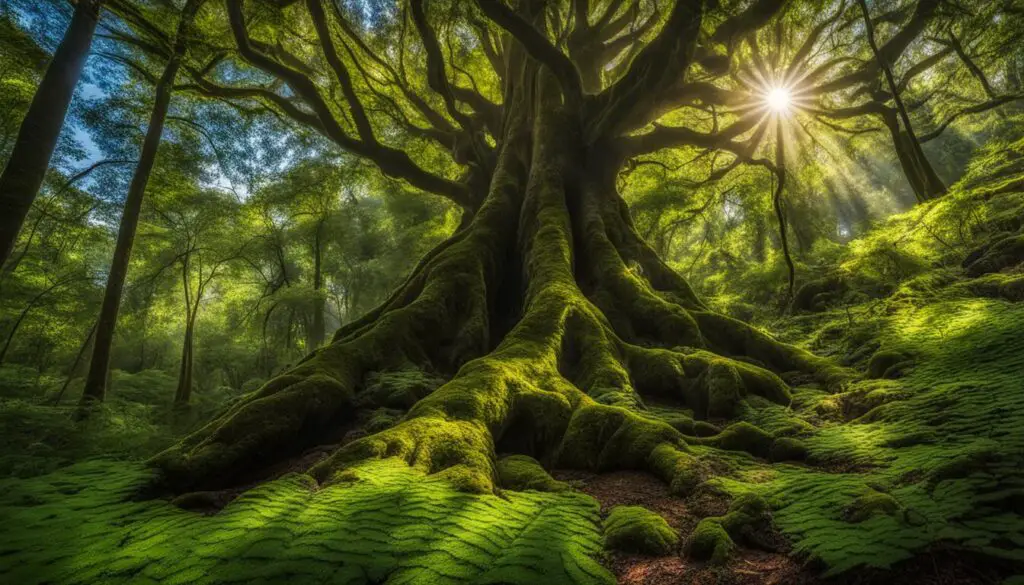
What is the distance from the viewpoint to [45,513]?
227 centimetres

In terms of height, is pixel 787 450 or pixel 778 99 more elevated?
pixel 778 99

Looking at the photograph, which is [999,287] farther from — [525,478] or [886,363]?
[525,478]

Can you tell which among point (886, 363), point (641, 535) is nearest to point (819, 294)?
point (886, 363)

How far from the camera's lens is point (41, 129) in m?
4.41

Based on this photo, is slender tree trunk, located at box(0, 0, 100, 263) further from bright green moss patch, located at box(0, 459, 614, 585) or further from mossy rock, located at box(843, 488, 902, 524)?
mossy rock, located at box(843, 488, 902, 524)

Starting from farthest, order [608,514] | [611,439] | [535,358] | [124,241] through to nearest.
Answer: [124,241]
[535,358]
[611,439]
[608,514]

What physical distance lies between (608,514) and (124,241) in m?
10.4

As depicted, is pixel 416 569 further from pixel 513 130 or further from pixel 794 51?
pixel 794 51

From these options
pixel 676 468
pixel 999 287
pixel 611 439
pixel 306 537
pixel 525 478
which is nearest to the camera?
pixel 306 537

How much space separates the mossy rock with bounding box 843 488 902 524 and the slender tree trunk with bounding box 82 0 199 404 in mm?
10043

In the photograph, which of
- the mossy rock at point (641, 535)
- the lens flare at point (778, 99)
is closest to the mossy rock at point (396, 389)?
the mossy rock at point (641, 535)

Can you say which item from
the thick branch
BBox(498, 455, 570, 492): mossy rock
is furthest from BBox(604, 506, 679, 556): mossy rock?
the thick branch

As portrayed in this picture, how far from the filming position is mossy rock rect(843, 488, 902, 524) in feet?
7.05

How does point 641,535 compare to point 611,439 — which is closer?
point 641,535
